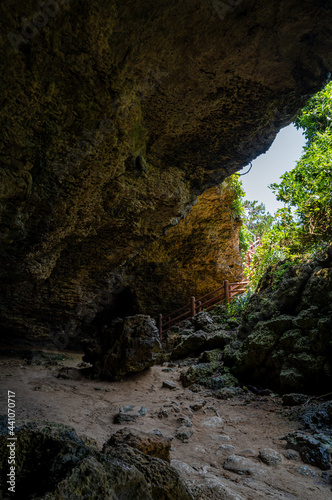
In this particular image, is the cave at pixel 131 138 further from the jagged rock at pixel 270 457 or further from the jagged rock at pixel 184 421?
the jagged rock at pixel 270 457

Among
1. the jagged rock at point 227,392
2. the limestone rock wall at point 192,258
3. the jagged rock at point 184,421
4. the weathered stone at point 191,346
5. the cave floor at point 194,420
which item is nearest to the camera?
the cave floor at point 194,420

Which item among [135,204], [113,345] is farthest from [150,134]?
[113,345]

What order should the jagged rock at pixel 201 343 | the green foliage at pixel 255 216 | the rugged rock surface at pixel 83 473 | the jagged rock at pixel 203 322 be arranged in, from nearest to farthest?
the rugged rock surface at pixel 83 473
the jagged rock at pixel 201 343
the jagged rock at pixel 203 322
the green foliage at pixel 255 216

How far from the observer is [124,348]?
19.6ft

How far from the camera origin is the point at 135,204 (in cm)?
545

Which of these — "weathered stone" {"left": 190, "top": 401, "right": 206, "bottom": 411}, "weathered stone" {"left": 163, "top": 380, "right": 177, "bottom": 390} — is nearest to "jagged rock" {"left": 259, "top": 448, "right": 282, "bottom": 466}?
"weathered stone" {"left": 190, "top": 401, "right": 206, "bottom": 411}

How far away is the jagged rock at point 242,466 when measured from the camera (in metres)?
2.49

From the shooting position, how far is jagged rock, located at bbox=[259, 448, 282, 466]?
A: 2.67 m

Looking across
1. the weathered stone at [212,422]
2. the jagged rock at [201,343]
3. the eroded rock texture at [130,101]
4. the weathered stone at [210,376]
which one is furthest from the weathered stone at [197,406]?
the eroded rock texture at [130,101]

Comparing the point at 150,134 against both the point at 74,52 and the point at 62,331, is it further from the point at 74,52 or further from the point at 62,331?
the point at 62,331

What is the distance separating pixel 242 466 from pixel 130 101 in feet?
14.6

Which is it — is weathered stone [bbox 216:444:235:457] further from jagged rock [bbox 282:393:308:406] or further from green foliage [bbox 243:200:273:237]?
green foliage [bbox 243:200:273:237]

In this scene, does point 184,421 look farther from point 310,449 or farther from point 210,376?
Result: point 210,376

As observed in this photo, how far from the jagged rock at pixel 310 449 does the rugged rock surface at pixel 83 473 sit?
1.96m
